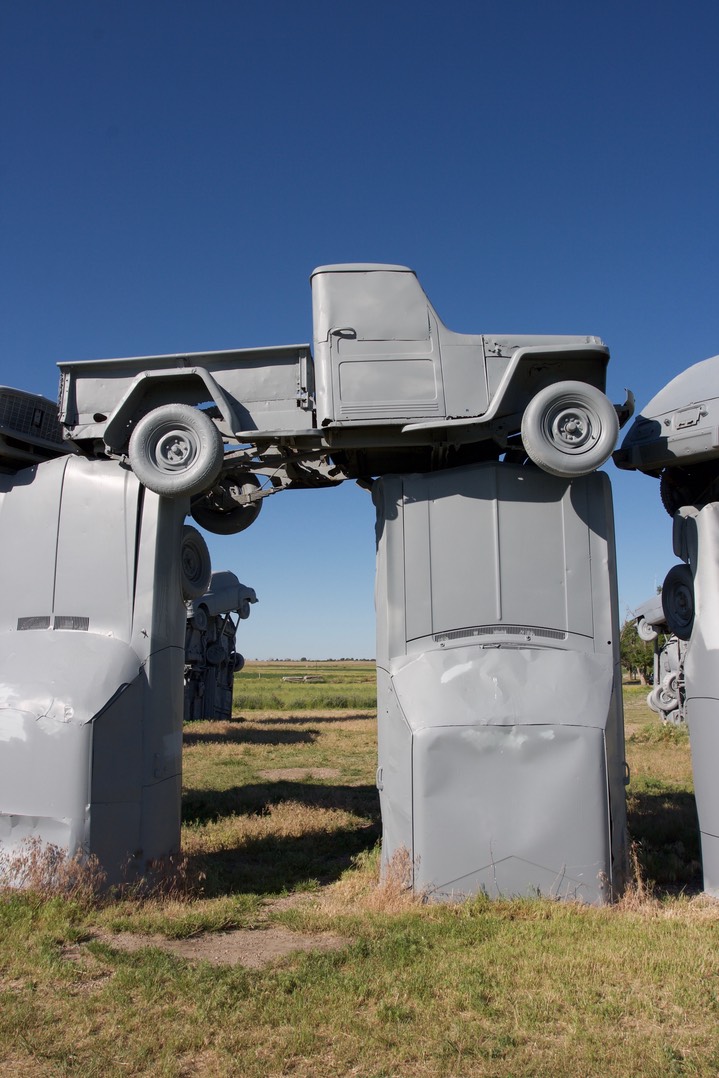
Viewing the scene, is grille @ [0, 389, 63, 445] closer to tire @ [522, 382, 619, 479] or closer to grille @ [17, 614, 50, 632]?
grille @ [17, 614, 50, 632]

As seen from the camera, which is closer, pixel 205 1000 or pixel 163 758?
pixel 205 1000

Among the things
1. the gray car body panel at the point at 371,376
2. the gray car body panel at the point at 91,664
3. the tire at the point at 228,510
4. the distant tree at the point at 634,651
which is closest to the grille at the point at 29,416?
the gray car body panel at the point at 91,664

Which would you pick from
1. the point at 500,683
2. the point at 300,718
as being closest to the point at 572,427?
the point at 500,683

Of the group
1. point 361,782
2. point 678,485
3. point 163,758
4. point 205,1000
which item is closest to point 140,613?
point 163,758

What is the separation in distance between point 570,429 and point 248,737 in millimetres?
17280

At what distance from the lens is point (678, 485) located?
7965mm

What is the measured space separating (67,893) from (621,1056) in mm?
4291

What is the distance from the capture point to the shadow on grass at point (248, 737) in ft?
69.6

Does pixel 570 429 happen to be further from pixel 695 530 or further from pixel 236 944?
pixel 236 944

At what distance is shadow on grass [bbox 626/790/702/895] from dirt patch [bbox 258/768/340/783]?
18.7 feet

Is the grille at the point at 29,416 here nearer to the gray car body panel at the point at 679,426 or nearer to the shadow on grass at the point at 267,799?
the shadow on grass at the point at 267,799

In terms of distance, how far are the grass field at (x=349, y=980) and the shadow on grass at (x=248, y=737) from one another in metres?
12.9

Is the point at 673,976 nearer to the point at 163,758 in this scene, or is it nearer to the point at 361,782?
the point at 163,758

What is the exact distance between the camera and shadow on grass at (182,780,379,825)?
11.3 m
